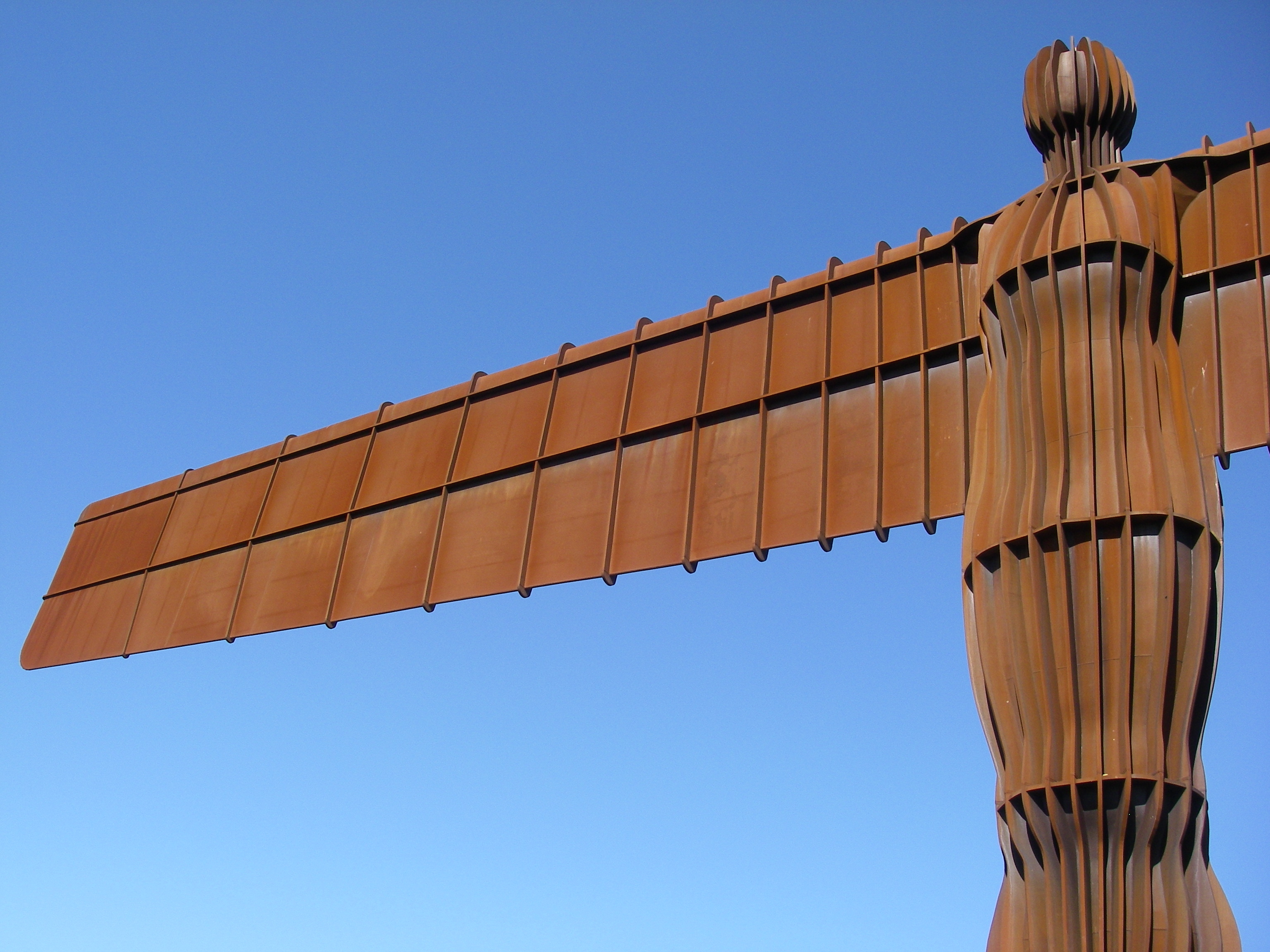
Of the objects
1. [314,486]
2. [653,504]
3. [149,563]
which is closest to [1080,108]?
[653,504]

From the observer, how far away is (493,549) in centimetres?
1850

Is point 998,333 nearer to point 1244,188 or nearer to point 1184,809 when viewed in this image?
point 1244,188

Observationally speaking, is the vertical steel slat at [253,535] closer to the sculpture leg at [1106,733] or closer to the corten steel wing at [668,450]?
the corten steel wing at [668,450]

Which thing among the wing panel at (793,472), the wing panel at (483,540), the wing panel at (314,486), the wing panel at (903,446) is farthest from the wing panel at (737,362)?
the wing panel at (314,486)

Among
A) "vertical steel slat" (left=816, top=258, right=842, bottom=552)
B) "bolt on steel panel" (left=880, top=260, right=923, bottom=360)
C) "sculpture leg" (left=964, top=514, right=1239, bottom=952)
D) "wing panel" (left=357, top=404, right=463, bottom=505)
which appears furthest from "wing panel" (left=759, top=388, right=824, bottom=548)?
"wing panel" (left=357, top=404, right=463, bottom=505)

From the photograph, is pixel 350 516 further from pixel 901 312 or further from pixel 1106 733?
pixel 1106 733

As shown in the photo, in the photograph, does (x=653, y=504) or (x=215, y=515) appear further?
(x=215, y=515)

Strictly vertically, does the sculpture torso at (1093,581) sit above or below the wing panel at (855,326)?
below

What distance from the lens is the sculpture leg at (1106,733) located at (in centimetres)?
1221

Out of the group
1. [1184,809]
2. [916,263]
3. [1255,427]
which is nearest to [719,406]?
[916,263]

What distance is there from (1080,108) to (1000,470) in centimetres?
443

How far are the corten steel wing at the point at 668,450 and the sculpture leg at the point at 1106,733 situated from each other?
75.6 inches

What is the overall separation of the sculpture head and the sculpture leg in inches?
189

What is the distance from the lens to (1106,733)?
12562mm
